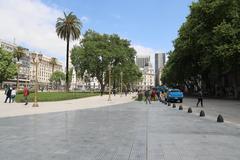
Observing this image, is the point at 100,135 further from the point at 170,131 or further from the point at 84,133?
the point at 170,131

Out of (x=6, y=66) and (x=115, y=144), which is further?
(x=6, y=66)

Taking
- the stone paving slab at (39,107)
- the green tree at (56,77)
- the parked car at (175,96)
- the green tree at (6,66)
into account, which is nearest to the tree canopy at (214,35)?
the parked car at (175,96)

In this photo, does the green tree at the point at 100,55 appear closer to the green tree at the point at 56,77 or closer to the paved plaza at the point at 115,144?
the paved plaza at the point at 115,144

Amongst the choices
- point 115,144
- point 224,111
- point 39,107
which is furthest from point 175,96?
point 115,144

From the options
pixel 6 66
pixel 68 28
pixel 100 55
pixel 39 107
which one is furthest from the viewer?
pixel 6 66

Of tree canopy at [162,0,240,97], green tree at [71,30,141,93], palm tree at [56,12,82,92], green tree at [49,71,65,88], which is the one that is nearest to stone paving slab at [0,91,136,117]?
tree canopy at [162,0,240,97]

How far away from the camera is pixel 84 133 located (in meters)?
12.1

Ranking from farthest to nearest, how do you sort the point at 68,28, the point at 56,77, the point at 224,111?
the point at 56,77
the point at 68,28
the point at 224,111

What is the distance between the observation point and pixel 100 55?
8475cm

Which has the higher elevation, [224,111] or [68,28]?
[68,28]

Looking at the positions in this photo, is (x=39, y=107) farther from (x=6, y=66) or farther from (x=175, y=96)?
(x=6, y=66)

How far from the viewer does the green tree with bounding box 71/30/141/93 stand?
3297 inches

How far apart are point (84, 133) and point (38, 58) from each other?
77.3 ft

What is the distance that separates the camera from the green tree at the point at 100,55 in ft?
275
